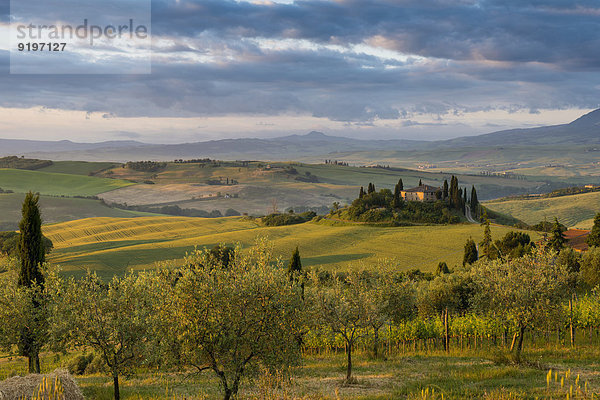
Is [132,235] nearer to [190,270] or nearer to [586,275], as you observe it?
[586,275]

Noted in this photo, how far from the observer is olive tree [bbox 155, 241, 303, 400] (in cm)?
1995

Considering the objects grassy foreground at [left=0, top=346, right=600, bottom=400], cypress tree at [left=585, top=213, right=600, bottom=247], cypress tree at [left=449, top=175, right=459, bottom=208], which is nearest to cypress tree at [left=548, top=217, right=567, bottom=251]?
cypress tree at [left=585, top=213, right=600, bottom=247]

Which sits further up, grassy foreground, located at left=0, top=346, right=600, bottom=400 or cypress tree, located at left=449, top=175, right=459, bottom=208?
cypress tree, located at left=449, top=175, right=459, bottom=208

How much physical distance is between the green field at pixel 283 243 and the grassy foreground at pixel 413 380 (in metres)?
45.0

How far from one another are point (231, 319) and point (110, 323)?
712 centimetres

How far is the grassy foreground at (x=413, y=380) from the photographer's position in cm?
2370

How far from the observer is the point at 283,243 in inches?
4515

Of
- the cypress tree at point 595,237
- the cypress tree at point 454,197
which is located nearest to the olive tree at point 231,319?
the cypress tree at point 595,237

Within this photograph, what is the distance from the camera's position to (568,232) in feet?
372

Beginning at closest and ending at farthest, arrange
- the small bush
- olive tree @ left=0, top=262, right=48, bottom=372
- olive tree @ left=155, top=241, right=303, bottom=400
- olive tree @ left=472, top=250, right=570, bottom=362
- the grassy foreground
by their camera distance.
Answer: olive tree @ left=155, top=241, right=303, bottom=400, the grassy foreground, olive tree @ left=472, top=250, right=570, bottom=362, olive tree @ left=0, top=262, right=48, bottom=372, the small bush

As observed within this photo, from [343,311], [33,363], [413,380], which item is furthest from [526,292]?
[33,363]

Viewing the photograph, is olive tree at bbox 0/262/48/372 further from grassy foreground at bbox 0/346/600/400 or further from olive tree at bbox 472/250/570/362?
olive tree at bbox 472/250/570/362

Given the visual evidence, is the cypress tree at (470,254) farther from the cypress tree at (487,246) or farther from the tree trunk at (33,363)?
the tree trunk at (33,363)

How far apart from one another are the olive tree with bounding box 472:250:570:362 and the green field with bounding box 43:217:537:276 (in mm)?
45222
